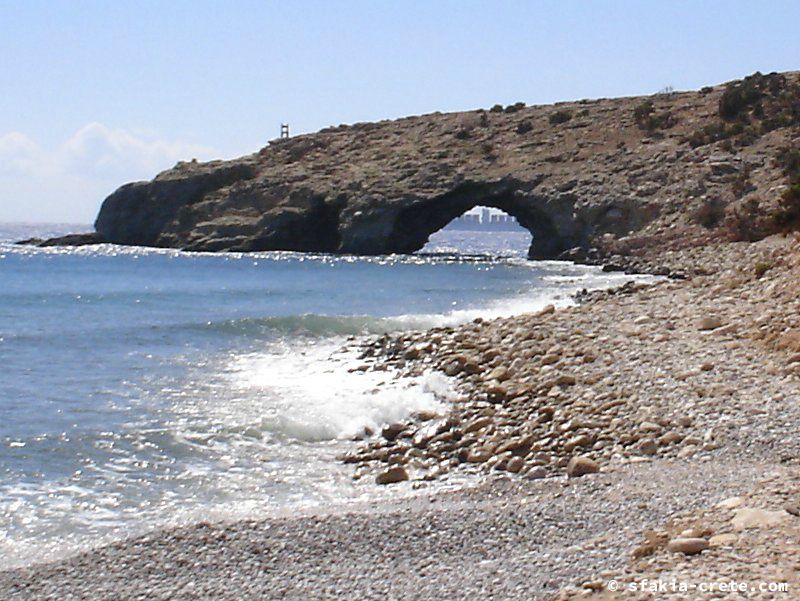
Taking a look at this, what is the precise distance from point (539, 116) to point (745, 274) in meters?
47.3

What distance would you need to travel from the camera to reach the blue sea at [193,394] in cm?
1112

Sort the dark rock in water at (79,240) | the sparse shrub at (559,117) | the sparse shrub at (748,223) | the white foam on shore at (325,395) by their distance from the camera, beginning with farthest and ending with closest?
the dark rock in water at (79,240)
the sparse shrub at (559,117)
the sparse shrub at (748,223)
the white foam on shore at (325,395)

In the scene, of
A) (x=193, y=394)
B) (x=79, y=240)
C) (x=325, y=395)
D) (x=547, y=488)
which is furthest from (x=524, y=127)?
(x=547, y=488)

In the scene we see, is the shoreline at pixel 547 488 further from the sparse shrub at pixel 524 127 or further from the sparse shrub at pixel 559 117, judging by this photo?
the sparse shrub at pixel 559 117

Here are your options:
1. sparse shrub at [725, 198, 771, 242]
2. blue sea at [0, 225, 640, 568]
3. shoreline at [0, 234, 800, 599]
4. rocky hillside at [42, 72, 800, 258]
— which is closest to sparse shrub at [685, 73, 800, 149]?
rocky hillside at [42, 72, 800, 258]

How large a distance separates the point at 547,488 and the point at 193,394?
9.24 meters

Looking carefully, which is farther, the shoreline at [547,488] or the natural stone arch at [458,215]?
the natural stone arch at [458,215]

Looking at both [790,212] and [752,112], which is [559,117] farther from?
[790,212]

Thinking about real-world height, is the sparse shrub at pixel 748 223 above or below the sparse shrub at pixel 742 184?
below

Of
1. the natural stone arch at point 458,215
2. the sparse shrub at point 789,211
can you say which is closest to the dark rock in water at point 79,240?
the natural stone arch at point 458,215

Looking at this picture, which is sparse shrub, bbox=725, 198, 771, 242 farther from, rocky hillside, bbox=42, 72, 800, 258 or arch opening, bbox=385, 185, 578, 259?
arch opening, bbox=385, 185, 578, 259

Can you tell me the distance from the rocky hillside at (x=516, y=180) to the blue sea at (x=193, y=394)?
36.1ft

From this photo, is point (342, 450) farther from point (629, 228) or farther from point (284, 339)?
point (629, 228)

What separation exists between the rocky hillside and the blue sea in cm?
1101
